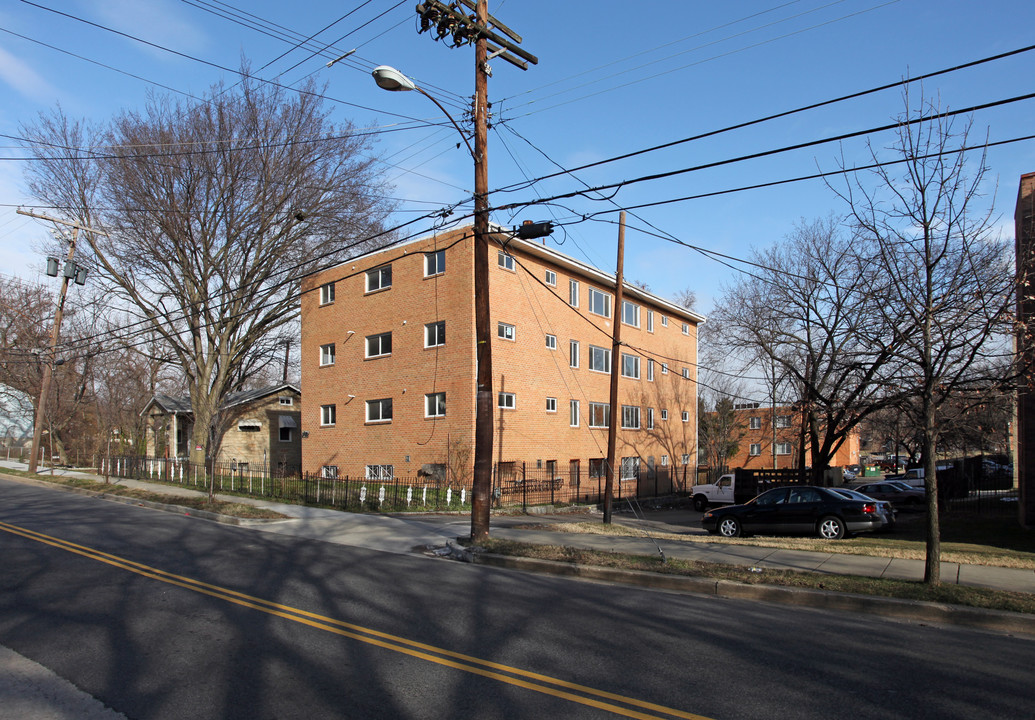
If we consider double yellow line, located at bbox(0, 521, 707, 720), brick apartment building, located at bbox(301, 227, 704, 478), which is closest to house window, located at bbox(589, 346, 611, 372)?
brick apartment building, located at bbox(301, 227, 704, 478)

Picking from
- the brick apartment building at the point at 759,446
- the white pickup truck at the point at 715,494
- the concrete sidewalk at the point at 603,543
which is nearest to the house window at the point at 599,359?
the white pickup truck at the point at 715,494

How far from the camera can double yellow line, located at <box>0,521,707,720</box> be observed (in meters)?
5.04

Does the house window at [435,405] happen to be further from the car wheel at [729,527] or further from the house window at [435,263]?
the car wheel at [729,527]

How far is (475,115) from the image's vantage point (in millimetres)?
13930

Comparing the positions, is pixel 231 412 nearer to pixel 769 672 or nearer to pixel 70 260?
pixel 70 260

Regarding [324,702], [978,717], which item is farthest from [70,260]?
[978,717]

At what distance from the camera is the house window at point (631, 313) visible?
3647 cm

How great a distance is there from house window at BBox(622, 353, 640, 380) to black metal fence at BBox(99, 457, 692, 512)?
537 cm

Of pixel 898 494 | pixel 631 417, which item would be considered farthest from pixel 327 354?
pixel 898 494

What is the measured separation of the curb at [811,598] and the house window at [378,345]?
18968mm

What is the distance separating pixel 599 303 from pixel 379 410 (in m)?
12.3

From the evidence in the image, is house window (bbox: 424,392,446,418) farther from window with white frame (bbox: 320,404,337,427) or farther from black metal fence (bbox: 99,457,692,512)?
window with white frame (bbox: 320,404,337,427)

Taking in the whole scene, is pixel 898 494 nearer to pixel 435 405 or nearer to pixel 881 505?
pixel 881 505

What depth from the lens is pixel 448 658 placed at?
6137 millimetres
